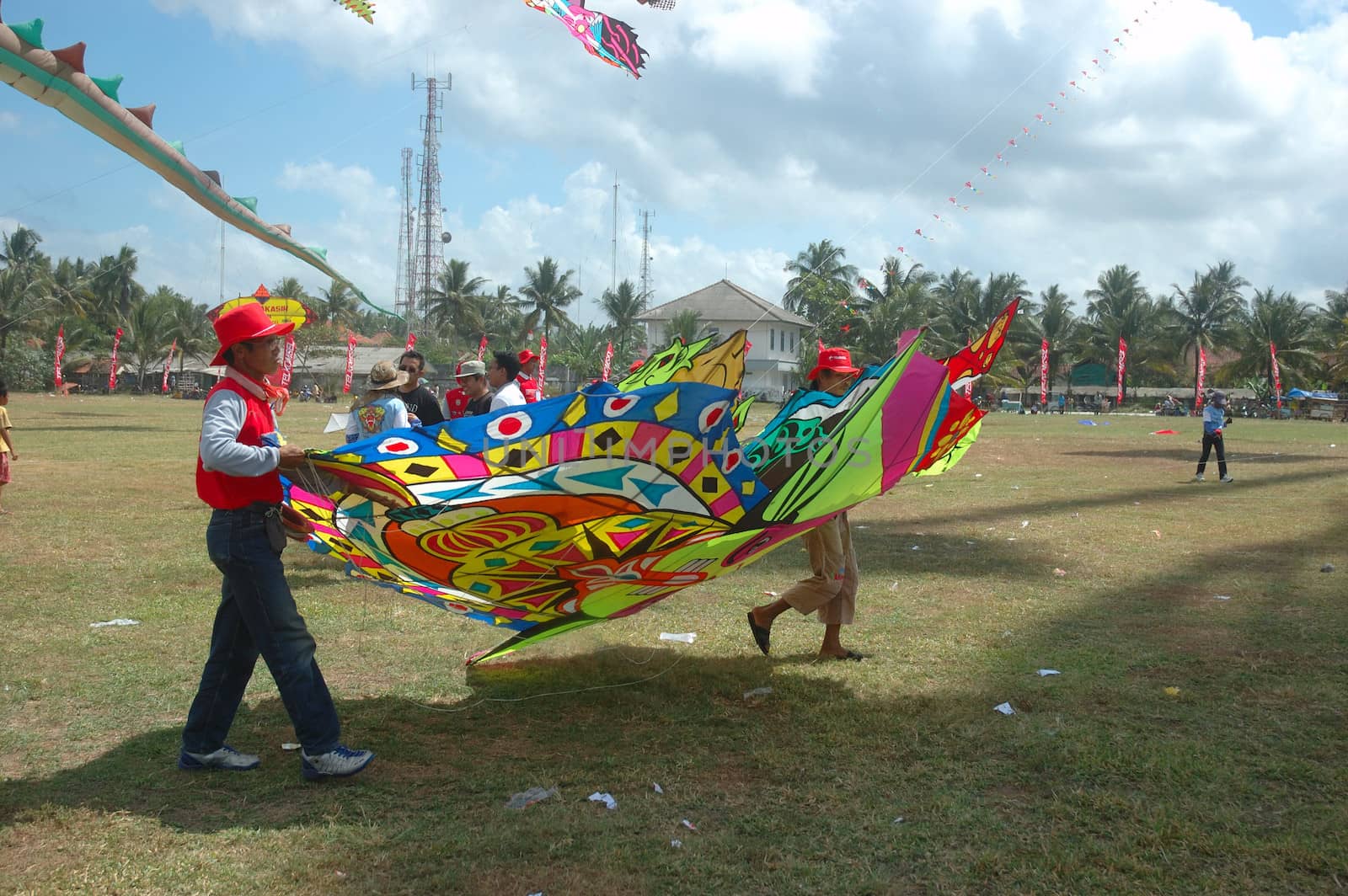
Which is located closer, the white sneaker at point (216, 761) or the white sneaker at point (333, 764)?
the white sneaker at point (333, 764)

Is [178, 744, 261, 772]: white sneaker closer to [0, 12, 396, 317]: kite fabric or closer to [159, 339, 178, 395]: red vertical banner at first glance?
[0, 12, 396, 317]: kite fabric

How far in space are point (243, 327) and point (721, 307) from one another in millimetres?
62642

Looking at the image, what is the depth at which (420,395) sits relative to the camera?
8.60 metres

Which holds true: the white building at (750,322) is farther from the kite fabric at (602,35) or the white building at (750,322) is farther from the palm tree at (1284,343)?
the kite fabric at (602,35)

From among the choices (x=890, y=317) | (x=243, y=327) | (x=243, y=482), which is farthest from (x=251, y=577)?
(x=890, y=317)

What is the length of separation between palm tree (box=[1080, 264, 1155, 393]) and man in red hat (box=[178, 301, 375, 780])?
252 ft

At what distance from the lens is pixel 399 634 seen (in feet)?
22.6

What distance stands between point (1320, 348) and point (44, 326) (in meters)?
84.4

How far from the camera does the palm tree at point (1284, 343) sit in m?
65.6

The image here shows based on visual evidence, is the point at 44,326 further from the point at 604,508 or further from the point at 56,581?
the point at 604,508

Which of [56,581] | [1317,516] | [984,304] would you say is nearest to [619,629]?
Result: [56,581]

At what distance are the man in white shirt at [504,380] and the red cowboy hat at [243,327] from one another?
3239 millimetres

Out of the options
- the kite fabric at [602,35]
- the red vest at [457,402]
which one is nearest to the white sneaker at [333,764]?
the red vest at [457,402]

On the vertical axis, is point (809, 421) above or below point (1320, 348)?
below
